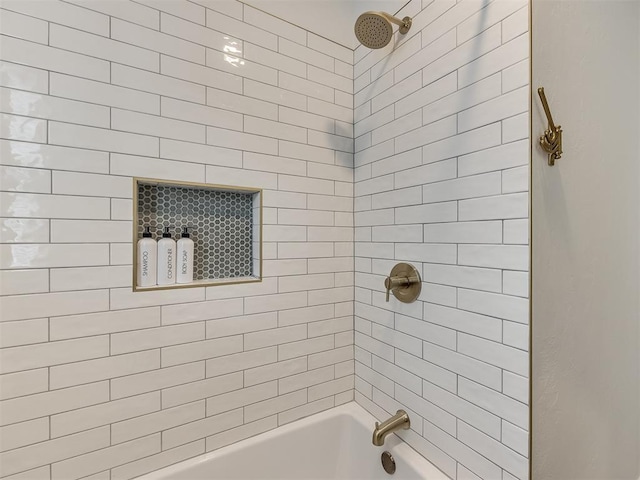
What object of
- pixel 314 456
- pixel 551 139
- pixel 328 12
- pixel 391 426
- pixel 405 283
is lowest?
pixel 314 456

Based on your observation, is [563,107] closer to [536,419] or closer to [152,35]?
[536,419]

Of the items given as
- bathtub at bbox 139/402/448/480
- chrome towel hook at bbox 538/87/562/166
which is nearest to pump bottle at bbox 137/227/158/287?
bathtub at bbox 139/402/448/480

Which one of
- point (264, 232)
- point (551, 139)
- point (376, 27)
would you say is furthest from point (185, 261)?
point (551, 139)

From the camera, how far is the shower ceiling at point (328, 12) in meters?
1.30

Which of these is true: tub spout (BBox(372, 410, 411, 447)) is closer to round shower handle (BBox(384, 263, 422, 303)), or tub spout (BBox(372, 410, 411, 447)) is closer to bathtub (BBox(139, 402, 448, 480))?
bathtub (BBox(139, 402, 448, 480))

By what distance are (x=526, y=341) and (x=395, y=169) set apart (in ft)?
2.56

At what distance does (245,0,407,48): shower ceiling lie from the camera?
130cm

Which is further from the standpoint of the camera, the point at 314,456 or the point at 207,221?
the point at 314,456

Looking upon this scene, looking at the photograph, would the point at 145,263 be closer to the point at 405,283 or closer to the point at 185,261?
the point at 185,261

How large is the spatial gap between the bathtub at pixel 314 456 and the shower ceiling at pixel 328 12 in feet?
6.08

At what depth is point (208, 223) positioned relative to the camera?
1.26 metres

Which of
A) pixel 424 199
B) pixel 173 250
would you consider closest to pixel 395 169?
pixel 424 199

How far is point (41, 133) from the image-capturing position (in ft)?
2.98

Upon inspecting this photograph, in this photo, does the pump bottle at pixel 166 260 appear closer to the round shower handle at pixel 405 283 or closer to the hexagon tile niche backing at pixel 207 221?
the hexagon tile niche backing at pixel 207 221
